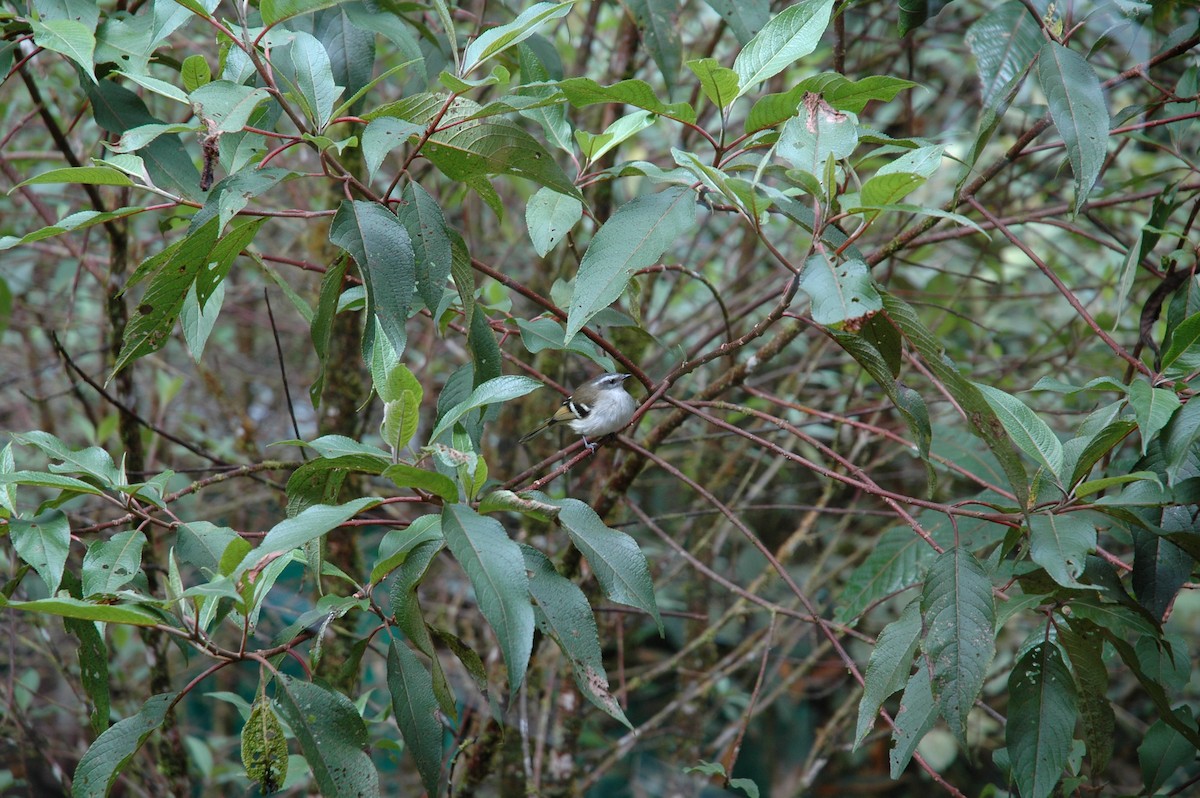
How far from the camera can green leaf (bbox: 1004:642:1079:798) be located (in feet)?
5.83

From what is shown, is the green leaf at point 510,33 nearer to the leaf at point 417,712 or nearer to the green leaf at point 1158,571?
the leaf at point 417,712

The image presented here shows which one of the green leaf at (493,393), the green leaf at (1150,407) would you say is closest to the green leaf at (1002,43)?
the green leaf at (1150,407)

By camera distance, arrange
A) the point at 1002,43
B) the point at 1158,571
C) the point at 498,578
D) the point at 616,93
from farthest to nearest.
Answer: the point at 1002,43, the point at 1158,571, the point at 616,93, the point at 498,578

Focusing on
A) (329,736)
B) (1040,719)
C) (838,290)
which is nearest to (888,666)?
(1040,719)

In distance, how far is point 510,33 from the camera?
5.40ft

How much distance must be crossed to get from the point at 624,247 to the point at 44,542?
122 centimetres

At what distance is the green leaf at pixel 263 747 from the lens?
A: 5.33ft

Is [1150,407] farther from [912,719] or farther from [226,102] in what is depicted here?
[226,102]

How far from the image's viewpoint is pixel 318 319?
6.00 ft

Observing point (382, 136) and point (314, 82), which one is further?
point (314, 82)

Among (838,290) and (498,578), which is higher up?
(838,290)

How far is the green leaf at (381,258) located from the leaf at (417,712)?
2.04ft

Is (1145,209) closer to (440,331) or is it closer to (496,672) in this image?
(496,672)

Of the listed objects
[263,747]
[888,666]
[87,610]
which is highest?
[87,610]
